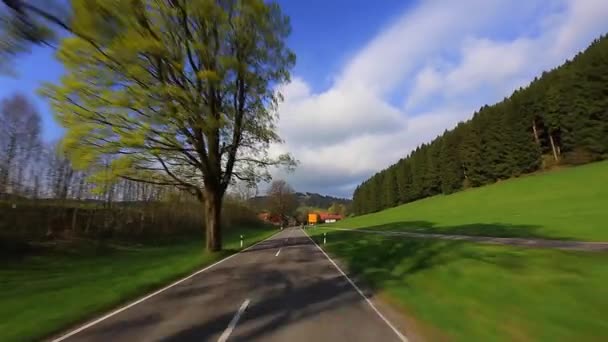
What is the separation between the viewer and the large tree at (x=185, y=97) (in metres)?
17.4

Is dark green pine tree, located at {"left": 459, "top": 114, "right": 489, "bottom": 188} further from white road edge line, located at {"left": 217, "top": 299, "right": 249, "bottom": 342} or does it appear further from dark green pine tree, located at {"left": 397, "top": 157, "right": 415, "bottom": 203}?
white road edge line, located at {"left": 217, "top": 299, "right": 249, "bottom": 342}

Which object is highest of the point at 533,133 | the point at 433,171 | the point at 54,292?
the point at 533,133

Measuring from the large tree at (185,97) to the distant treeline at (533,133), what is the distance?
43656 mm

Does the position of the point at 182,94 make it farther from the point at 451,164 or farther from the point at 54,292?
the point at 451,164

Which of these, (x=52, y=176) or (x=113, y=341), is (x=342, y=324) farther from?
(x=52, y=176)

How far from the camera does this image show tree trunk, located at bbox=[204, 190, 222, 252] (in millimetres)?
23500

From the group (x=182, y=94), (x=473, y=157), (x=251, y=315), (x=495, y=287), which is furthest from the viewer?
(x=473, y=157)

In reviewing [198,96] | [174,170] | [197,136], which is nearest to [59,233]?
[174,170]

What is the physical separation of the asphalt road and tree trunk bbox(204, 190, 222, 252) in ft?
34.9

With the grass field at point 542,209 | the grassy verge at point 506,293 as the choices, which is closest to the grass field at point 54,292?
the grassy verge at point 506,293

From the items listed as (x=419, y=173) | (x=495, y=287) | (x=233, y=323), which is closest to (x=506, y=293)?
(x=495, y=287)

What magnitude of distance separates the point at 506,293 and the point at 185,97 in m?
14.6

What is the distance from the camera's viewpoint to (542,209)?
3416cm

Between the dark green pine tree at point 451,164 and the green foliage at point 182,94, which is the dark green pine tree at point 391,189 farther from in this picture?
the green foliage at point 182,94
